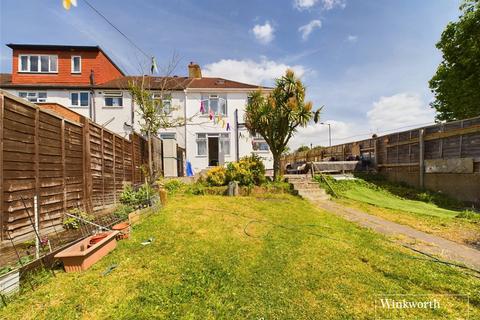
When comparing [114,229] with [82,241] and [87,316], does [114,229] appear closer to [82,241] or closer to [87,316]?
[82,241]

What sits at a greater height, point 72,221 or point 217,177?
point 217,177

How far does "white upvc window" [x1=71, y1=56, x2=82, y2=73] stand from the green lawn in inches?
720

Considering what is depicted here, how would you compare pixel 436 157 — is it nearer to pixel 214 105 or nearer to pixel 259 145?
pixel 259 145

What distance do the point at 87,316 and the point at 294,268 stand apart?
267cm

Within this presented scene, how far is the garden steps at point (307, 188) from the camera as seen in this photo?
10340 mm

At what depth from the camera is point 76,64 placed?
1792 centimetres

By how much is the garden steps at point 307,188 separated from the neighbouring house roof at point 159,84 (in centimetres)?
960

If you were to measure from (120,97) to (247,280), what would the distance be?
1812 cm

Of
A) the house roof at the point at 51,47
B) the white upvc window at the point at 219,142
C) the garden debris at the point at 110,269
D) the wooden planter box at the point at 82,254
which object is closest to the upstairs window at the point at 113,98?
the house roof at the point at 51,47

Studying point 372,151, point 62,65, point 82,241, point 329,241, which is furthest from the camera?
point 62,65

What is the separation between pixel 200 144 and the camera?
18406 millimetres

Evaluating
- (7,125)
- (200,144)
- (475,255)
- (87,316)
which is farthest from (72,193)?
(200,144)

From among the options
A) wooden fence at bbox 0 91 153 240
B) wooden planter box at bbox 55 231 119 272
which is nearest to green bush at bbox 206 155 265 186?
wooden fence at bbox 0 91 153 240

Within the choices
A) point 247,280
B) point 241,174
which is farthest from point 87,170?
point 241,174
